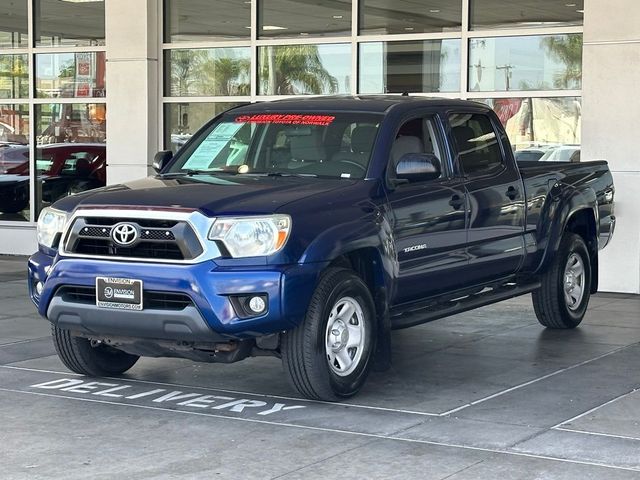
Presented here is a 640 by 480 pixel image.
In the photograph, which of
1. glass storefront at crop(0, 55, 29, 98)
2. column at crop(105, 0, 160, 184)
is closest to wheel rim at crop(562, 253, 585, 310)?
column at crop(105, 0, 160, 184)

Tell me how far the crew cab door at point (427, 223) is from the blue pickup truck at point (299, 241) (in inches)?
0.5

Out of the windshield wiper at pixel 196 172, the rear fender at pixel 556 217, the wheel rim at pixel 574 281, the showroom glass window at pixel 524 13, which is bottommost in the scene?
the wheel rim at pixel 574 281

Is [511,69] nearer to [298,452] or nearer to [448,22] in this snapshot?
[448,22]

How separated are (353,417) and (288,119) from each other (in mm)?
2435

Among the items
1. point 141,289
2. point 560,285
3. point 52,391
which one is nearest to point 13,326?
point 52,391

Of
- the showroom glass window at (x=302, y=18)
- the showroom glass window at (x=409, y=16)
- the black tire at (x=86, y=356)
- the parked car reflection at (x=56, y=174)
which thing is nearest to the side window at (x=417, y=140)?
the black tire at (x=86, y=356)

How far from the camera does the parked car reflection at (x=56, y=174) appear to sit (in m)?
16.3

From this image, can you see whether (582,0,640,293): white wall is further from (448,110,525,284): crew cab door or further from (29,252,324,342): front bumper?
(29,252,324,342): front bumper

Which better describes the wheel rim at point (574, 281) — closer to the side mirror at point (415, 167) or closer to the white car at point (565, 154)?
the white car at point (565, 154)

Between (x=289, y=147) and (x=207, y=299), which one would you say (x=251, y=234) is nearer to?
(x=207, y=299)

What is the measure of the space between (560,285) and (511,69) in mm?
3933

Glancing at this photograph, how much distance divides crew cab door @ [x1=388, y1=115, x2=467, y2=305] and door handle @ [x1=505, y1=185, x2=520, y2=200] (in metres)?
0.72

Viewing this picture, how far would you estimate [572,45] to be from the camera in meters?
13.0

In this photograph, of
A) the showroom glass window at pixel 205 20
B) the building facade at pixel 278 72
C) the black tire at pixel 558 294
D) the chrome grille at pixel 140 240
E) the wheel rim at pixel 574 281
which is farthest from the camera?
the showroom glass window at pixel 205 20
